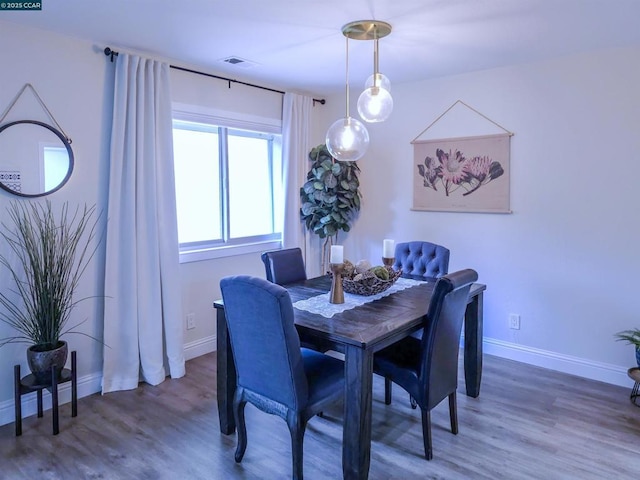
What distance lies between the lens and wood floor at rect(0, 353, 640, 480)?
2266mm

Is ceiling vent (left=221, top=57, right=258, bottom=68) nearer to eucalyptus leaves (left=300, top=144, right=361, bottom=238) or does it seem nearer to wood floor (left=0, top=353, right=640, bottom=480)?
eucalyptus leaves (left=300, top=144, right=361, bottom=238)

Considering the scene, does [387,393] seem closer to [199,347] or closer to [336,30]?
[199,347]

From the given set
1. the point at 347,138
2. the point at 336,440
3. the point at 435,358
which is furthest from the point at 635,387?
the point at 347,138

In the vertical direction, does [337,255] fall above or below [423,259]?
above

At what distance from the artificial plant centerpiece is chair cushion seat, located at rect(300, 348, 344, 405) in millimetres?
2107

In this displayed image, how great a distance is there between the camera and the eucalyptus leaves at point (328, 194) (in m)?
4.34

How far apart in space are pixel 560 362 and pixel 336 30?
299 cm

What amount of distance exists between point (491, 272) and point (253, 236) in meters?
2.20

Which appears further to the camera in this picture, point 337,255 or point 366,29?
point 366,29

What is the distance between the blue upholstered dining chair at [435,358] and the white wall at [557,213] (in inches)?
58.6

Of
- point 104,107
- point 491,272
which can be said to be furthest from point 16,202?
point 491,272

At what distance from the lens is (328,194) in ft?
14.3

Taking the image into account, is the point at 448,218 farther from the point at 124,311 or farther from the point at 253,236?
the point at 124,311

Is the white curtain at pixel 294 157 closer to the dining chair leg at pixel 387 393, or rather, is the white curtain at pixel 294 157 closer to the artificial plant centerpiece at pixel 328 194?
the artificial plant centerpiece at pixel 328 194
